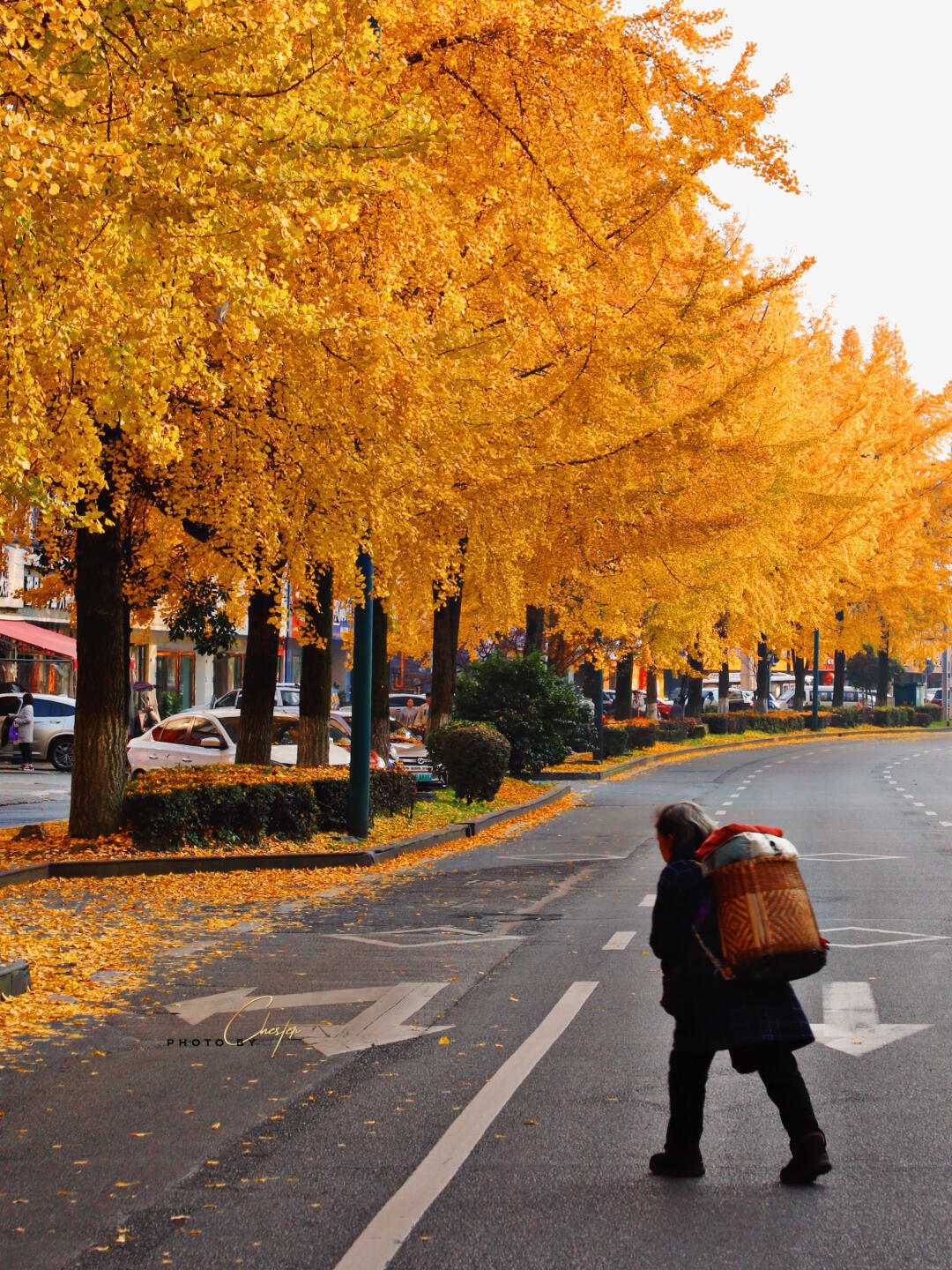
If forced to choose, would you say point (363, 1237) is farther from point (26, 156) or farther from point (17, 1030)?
point (26, 156)

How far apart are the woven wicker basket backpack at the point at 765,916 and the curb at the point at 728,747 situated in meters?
26.2

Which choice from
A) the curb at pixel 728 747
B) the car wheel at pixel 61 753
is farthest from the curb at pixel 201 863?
the car wheel at pixel 61 753

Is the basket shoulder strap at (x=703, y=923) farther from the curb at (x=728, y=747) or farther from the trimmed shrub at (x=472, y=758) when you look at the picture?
the curb at (x=728, y=747)

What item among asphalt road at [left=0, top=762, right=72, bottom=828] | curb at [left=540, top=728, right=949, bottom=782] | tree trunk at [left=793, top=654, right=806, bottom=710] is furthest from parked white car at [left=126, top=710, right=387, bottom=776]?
tree trunk at [left=793, top=654, right=806, bottom=710]

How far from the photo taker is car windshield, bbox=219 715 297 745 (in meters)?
26.0

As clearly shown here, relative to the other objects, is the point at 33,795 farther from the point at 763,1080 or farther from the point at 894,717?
the point at 894,717

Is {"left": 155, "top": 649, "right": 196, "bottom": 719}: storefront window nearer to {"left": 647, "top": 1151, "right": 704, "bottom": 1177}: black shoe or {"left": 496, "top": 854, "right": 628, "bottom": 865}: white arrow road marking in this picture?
{"left": 496, "top": 854, "right": 628, "bottom": 865}: white arrow road marking

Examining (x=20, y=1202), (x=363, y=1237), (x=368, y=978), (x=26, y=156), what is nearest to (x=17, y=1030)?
(x=368, y=978)

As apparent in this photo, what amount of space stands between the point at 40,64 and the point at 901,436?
161 ft

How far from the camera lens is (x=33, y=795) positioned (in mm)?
25844

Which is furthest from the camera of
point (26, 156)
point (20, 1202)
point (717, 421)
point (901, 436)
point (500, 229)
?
point (901, 436)

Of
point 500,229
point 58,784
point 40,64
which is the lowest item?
point 58,784

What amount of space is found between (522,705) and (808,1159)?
23.3 m

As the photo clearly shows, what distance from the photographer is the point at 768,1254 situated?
4.52 m
